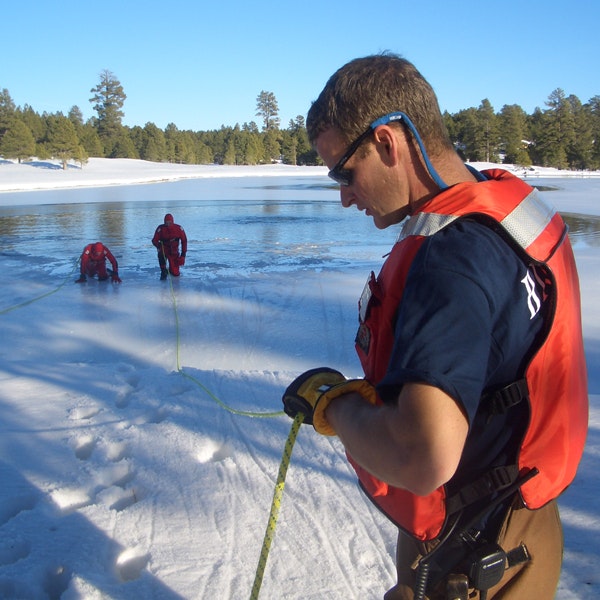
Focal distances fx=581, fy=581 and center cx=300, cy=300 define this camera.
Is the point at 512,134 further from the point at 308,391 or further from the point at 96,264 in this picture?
the point at 308,391

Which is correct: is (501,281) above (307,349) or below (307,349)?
above

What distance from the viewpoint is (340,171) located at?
143 cm

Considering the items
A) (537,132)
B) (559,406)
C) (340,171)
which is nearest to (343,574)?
(559,406)

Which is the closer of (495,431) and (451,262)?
(451,262)

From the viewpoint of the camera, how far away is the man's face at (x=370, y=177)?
1.38 m

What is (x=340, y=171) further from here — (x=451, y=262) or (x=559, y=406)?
(x=559, y=406)

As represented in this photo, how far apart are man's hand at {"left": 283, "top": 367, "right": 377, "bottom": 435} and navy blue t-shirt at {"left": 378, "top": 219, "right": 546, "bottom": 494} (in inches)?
5.9

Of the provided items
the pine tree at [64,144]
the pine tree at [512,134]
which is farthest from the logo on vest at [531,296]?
the pine tree at [512,134]

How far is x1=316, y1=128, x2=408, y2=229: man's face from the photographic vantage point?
1.38 m

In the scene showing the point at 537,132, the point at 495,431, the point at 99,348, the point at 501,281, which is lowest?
the point at 99,348

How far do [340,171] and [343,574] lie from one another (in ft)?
6.30

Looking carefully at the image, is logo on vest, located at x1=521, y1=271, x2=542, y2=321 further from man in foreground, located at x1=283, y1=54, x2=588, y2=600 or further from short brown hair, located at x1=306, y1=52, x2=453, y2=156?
short brown hair, located at x1=306, y1=52, x2=453, y2=156

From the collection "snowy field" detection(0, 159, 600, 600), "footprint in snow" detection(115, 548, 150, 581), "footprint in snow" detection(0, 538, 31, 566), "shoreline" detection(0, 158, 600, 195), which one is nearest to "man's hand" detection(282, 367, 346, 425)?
"snowy field" detection(0, 159, 600, 600)

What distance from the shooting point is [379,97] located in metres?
1.32
